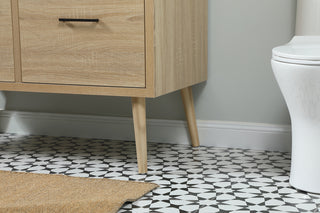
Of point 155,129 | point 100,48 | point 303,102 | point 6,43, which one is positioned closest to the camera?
point 303,102

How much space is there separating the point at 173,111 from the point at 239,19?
0.48m

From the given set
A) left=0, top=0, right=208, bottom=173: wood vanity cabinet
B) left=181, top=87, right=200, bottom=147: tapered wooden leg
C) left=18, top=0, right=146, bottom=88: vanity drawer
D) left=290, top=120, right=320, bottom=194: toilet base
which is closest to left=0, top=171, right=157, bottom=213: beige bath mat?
left=0, top=0, right=208, bottom=173: wood vanity cabinet

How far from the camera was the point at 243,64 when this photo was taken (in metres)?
2.12

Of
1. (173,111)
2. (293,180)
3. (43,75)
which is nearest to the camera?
(293,180)

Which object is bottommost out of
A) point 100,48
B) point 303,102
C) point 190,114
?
point 190,114

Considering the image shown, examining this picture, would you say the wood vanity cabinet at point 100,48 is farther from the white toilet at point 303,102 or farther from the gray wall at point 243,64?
the white toilet at point 303,102

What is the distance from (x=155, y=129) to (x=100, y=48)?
64cm

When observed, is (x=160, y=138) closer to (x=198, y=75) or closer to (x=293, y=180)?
(x=198, y=75)

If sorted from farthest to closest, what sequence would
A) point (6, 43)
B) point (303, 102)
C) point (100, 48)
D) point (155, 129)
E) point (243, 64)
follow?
point (155, 129) → point (243, 64) → point (6, 43) → point (100, 48) → point (303, 102)

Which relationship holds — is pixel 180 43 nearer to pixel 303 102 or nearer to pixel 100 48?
pixel 100 48

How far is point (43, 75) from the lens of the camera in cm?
183

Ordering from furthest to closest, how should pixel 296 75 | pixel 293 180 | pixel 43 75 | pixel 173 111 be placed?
pixel 173 111 < pixel 43 75 < pixel 293 180 < pixel 296 75

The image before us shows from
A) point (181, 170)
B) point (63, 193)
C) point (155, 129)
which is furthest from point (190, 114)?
point (63, 193)

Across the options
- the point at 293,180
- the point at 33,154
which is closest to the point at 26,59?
the point at 33,154
